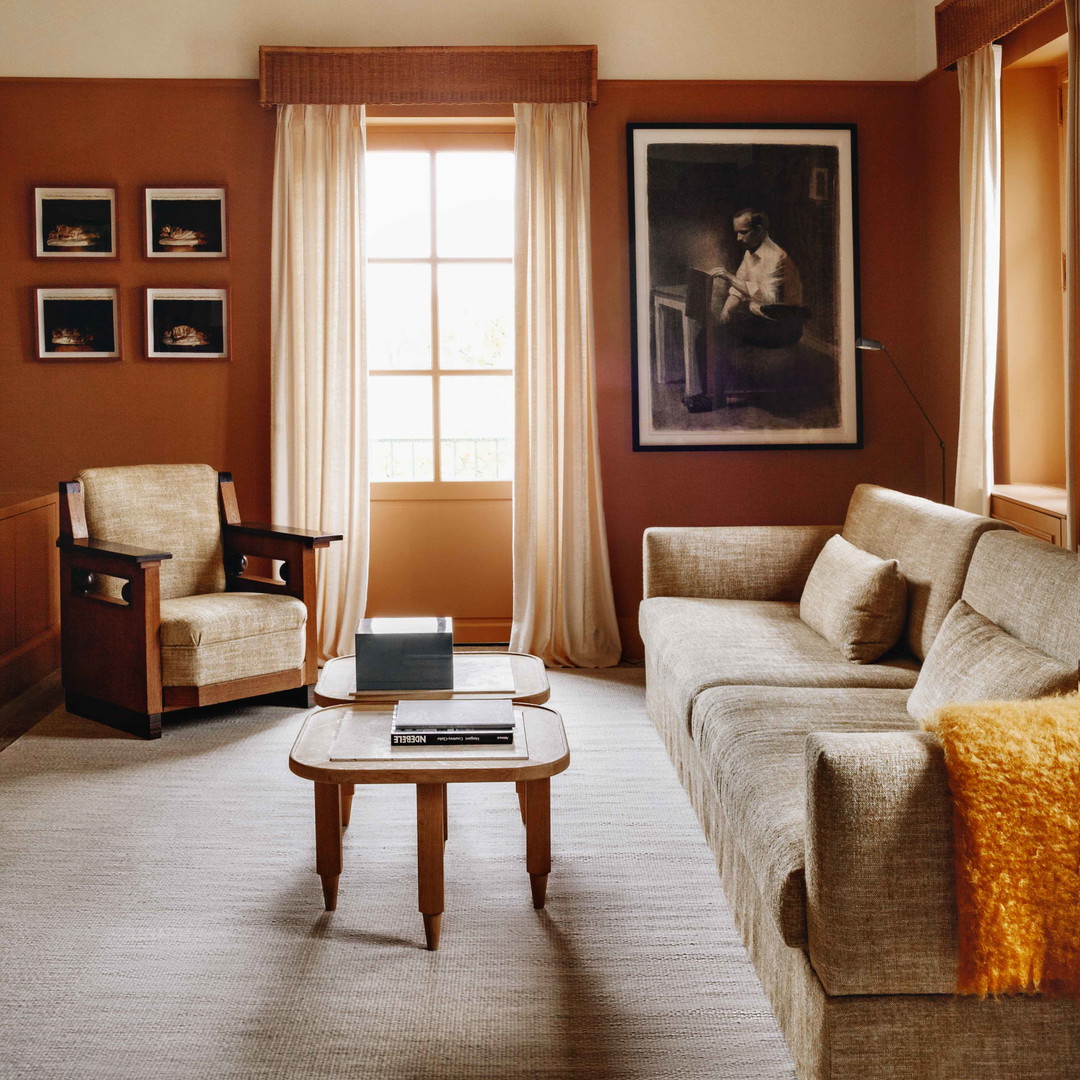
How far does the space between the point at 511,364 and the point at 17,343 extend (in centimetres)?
226

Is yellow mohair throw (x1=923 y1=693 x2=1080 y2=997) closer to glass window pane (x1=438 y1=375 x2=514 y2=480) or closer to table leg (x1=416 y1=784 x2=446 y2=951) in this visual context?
table leg (x1=416 y1=784 x2=446 y2=951)

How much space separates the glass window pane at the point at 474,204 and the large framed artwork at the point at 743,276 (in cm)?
61

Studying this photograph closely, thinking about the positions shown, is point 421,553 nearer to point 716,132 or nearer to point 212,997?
point 716,132

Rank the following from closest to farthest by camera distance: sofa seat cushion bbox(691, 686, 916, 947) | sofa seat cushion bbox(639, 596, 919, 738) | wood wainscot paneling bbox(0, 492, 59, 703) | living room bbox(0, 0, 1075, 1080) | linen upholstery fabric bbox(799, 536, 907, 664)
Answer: sofa seat cushion bbox(691, 686, 916, 947)
sofa seat cushion bbox(639, 596, 919, 738)
linen upholstery fabric bbox(799, 536, 907, 664)
wood wainscot paneling bbox(0, 492, 59, 703)
living room bbox(0, 0, 1075, 1080)

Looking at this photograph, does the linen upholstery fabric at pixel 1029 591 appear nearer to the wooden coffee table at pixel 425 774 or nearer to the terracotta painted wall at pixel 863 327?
the wooden coffee table at pixel 425 774

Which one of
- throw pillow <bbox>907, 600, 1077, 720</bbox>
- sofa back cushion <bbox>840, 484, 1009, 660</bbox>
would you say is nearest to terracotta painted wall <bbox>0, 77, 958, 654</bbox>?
sofa back cushion <bbox>840, 484, 1009, 660</bbox>

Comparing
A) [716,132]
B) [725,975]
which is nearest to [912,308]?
[716,132]

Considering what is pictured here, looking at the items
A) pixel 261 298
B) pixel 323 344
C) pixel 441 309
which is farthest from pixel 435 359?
pixel 261 298

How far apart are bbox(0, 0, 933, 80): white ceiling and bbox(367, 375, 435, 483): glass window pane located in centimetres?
151

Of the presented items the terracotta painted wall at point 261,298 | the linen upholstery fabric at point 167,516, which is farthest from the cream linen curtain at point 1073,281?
the linen upholstery fabric at point 167,516

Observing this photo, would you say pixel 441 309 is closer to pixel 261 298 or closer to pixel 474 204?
pixel 474 204

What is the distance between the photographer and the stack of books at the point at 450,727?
2.43m

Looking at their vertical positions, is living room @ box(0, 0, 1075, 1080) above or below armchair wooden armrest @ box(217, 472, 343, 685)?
above

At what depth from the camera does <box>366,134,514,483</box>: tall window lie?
5074 millimetres
